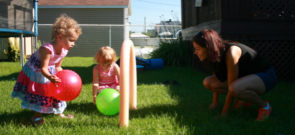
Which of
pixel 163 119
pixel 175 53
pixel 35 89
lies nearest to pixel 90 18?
pixel 175 53

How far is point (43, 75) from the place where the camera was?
9.75ft

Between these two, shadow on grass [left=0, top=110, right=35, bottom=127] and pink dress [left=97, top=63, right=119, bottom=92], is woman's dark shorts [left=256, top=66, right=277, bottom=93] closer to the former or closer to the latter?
pink dress [left=97, top=63, right=119, bottom=92]

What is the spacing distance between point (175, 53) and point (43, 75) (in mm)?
7051

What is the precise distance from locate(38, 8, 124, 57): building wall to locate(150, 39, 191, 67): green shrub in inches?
304

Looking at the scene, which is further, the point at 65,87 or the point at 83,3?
the point at 83,3

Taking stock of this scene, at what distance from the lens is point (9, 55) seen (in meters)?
11.5

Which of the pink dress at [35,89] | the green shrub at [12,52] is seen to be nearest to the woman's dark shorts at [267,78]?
the pink dress at [35,89]

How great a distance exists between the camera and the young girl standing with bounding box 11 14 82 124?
9.93 ft

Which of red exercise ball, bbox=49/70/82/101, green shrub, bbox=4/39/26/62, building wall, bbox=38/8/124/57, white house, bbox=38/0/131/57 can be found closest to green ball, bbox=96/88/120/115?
red exercise ball, bbox=49/70/82/101

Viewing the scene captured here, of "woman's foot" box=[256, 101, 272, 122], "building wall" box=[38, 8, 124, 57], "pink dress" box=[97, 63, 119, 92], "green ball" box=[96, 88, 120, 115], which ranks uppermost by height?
"building wall" box=[38, 8, 124, 57]

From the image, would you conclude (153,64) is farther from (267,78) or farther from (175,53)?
(267,78)

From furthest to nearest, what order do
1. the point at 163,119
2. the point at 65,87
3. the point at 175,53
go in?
the point at 175,53
the point at 163,119
the point at 65,87

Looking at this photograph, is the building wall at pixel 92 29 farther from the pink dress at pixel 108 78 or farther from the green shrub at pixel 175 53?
the pink dress at pixel 108 78

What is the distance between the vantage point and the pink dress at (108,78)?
13.2 feet
